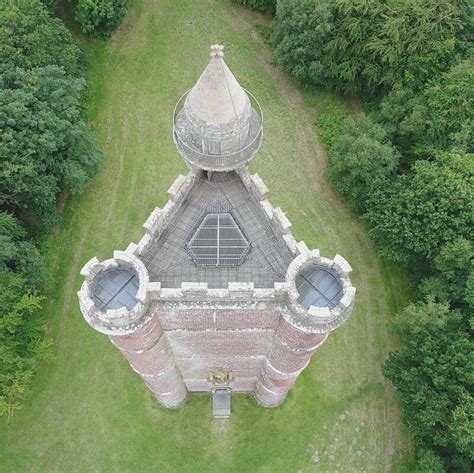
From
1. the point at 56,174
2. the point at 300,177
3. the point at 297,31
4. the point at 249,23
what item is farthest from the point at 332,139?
the point at 56,174

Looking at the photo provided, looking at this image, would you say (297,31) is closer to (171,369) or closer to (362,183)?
(362,183)

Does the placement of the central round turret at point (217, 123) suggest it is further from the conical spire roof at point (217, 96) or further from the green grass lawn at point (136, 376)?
the green grass lawn at point (136, 376)

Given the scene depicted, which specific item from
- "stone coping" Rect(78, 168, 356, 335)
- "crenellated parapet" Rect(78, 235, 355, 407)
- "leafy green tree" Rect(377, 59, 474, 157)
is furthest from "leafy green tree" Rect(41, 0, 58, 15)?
"crenellated parapet" Rect(78, 235, 355, 407)

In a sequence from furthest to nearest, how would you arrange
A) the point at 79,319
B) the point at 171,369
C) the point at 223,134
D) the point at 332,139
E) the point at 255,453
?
the point at 332,139, the point at 79,319, the point at 255,453, the point at 171,369, the point at 223,134

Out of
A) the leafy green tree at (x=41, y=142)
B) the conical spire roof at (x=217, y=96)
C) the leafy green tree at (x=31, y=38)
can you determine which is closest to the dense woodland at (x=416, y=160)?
the leafy green tree at (x=31, y=38)

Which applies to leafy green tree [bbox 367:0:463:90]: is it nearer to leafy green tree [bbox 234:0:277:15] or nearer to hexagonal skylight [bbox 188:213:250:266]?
leafy green tree [bbox 234:0:277:15]

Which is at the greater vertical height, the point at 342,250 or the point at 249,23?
the point at 249,23
